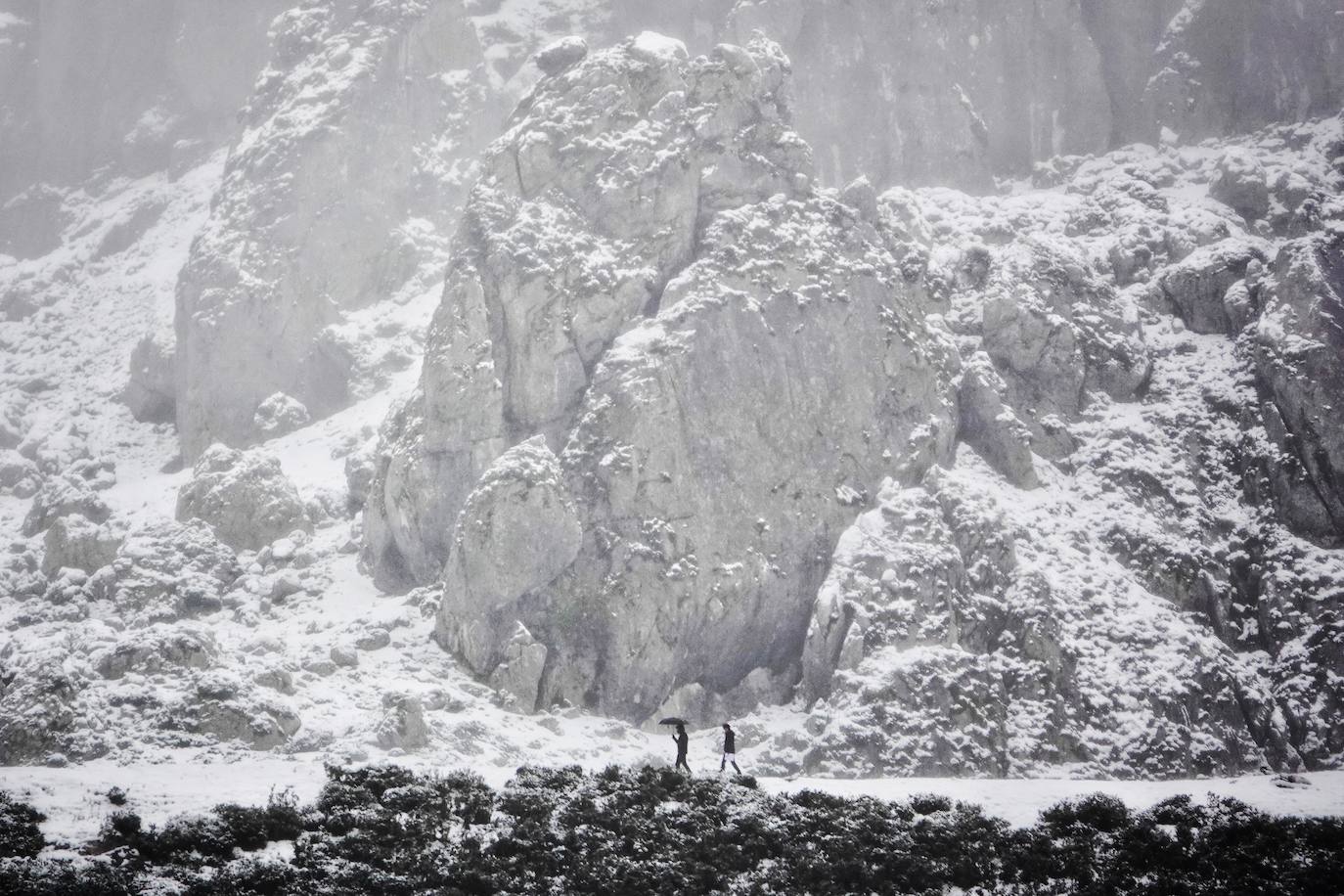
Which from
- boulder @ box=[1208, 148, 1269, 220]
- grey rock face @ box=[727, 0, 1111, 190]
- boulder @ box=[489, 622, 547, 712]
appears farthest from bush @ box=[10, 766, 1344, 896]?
grey rock face @ box=[727, 0, 1111, 190]

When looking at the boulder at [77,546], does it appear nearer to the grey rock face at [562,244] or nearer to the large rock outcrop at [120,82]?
the grey rock face at [562,244]

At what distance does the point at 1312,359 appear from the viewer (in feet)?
150

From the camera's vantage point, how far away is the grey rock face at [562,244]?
4709 centimetres

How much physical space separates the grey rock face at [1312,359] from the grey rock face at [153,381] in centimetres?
5946

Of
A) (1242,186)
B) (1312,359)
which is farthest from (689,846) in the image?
(1242,186)

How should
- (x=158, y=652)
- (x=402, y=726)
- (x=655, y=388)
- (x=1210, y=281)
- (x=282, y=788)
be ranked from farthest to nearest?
1. (x=1210, y=281)
2. (x=655, y=388)
3. (x=158, y=652)
4. (x=402, y=726)
5. (x=282, y=788)

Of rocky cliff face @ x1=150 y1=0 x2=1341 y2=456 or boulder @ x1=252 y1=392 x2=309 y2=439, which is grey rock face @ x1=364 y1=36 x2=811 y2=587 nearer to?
boulder @ x1=252 y1=392 x2=309 y2=439

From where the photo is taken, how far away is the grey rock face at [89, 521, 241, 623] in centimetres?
4459

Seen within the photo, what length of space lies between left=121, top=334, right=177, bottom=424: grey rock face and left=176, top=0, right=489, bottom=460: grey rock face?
97.0 inches

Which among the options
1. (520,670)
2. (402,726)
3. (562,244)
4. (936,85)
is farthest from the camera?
(936,85)

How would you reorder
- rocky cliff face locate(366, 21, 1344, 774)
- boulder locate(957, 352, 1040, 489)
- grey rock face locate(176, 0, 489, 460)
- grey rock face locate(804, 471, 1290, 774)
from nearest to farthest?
grey rock face locate(804, 471, 1290, 774) < rocky cliff face locate(366, 21, 1344, 774) < boulder locate(957, 352, 1040, 489) < grey rock face locate(176, 0, 489, 460)

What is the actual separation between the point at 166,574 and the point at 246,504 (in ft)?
20.8

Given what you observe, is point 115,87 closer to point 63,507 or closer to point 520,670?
point 63,507

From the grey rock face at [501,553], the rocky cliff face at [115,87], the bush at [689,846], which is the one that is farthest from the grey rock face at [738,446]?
the rocky cliff face at [115,87]
